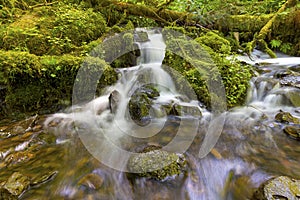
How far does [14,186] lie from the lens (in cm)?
213

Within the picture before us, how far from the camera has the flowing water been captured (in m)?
2.36

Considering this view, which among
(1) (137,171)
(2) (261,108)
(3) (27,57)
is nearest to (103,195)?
(1) (137,171)

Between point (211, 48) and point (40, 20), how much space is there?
4.55m

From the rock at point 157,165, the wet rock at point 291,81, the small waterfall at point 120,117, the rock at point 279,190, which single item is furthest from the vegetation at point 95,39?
the rock at point 279,190

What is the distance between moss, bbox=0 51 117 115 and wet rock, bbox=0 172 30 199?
6.14 feet

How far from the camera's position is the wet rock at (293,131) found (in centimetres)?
324

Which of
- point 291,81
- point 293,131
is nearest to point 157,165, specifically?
point 293,131

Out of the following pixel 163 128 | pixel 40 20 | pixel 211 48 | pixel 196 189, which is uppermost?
pixel 40 20

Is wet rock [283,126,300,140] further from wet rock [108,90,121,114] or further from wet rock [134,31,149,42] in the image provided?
wet rock [134,31,149,42]

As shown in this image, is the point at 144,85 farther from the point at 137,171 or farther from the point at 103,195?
the point at 103,195

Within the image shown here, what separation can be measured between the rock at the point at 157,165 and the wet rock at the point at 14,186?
1.22 meters

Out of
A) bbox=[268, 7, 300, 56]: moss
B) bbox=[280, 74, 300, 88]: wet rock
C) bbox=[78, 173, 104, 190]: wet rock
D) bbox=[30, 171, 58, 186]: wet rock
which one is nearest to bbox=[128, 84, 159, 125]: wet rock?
bbox=[78, 173, 104, 190]: wet rock

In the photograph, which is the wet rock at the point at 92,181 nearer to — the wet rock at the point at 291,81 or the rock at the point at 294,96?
the rock at the point at 294,96

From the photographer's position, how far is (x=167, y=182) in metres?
2.40
